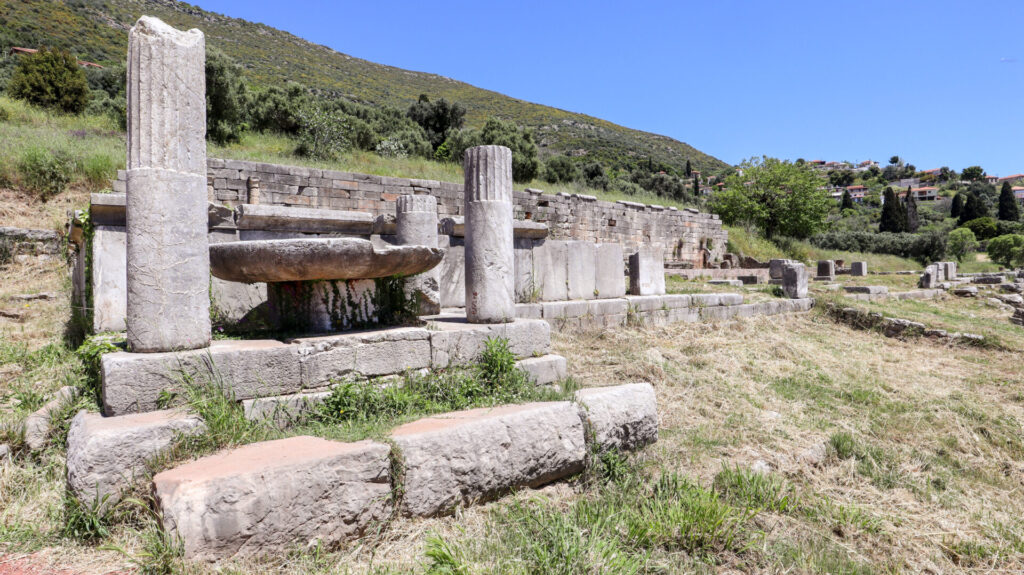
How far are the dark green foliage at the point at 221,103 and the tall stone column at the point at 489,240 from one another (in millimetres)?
14922

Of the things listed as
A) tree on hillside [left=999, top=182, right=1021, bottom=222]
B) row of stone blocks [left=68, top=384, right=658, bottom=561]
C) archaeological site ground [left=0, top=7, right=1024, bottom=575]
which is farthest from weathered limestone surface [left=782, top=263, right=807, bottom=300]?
tree on hillside [left=999, top=182, right=1021, bottom=222]

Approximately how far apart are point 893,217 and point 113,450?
54.3 metres

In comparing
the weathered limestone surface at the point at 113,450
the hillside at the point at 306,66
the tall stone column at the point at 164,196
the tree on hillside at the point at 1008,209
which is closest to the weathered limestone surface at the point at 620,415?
the weathered limestone surface at the point at 113,450

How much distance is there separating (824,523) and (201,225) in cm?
429

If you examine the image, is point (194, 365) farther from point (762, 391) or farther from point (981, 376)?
point (981, 376)

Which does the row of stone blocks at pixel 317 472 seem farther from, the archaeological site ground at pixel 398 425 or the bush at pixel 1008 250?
the bush at pixel 1008 250

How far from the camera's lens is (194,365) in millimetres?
3016

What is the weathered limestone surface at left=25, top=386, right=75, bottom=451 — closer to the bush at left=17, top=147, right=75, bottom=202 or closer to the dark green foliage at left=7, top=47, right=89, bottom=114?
the bush at left=17, top=147, right=75, bottom=202

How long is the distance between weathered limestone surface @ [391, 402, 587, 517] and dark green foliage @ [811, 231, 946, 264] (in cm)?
3471

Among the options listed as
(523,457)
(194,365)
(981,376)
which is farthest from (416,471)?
(981,376)

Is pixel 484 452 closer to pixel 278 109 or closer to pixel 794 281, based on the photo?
pixel 794 281

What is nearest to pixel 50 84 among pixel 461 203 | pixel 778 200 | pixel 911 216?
pixel 461 203

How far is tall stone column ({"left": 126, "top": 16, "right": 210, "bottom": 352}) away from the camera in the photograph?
3.09 metres

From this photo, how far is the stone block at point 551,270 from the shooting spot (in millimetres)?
7398
